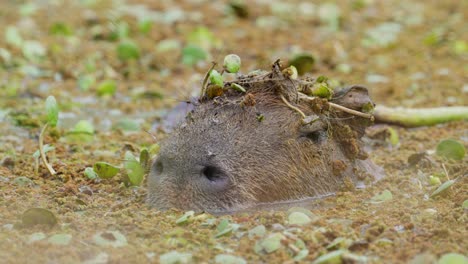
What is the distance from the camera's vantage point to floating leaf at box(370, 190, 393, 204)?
555 cm

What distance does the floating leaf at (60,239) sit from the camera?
4.45 m

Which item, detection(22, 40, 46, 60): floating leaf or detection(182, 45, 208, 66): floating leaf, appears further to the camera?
detection(22, 40, 46, 60): floating leaf

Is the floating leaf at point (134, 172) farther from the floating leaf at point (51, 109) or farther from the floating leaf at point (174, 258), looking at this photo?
the floating leaf at point (174, 258)

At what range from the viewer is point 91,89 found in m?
9.45

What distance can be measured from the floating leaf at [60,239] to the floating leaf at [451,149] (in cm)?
314

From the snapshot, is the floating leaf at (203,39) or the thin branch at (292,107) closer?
the thin branch at (292,107)

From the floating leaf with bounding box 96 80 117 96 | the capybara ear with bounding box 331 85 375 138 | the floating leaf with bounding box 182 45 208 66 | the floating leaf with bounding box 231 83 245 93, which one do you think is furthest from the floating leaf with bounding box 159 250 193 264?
the floating leaf with bounding box 182 45 208 66

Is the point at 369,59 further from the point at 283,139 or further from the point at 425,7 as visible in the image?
the point at 283,139

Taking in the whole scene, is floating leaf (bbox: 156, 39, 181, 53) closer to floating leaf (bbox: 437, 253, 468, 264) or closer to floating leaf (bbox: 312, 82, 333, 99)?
floating leaf (bbox: 312, 82, 333, 99)

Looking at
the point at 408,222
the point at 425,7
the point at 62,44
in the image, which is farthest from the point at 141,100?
the point at 425,7

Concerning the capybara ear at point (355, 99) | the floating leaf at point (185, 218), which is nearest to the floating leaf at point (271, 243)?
the floating leaf at point (185, 218)

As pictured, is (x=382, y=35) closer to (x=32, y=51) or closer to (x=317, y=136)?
(x=32, y=51)

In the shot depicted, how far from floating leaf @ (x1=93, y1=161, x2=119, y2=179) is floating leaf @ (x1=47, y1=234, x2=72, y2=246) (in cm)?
124

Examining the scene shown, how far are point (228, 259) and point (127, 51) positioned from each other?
6.17 m
